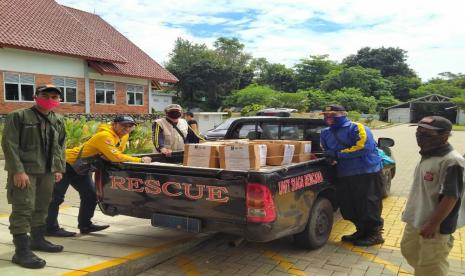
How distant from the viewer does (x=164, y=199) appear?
4445 mm

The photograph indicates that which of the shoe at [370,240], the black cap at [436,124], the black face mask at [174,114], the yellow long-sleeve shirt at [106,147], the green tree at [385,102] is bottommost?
the shoe at [370,240]

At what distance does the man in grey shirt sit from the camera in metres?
3.12

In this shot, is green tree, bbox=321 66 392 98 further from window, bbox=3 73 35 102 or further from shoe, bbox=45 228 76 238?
shoe, bbox=45 228 76 238

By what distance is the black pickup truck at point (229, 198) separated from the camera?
4004mm

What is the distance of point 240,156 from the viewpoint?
4.50 metres

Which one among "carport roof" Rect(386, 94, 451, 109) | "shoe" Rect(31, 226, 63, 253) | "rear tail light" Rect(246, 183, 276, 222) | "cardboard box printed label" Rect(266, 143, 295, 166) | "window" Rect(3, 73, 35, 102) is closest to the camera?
"rear tail light" Rect(246, 183, 276, 222)

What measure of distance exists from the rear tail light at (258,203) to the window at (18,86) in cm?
2059

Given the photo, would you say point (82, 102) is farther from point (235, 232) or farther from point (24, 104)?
point (235, 232)

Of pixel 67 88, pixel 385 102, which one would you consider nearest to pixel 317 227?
pixel 67 88

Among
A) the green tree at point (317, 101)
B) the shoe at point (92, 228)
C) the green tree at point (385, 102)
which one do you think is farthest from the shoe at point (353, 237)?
the green tree at point (385, 102)

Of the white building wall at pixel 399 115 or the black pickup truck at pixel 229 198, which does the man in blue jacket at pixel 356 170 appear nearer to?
the black pickup truck at pixel 229 198

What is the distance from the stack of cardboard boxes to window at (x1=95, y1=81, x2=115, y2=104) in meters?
23.0

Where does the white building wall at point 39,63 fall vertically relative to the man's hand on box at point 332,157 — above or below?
above

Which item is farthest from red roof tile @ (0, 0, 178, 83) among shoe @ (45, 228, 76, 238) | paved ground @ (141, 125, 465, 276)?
paved ground @ (141, 125, 465, 276)
